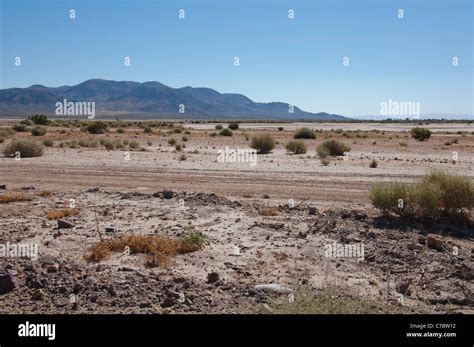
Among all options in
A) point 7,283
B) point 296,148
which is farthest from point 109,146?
point 7,283

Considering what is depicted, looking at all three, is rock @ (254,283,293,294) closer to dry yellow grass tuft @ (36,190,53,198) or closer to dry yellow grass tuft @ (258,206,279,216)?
dry yellow grass tuft @ (258,206,279,216)

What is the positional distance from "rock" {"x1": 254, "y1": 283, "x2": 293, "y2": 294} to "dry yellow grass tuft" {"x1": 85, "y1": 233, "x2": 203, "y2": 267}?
1.70 metres

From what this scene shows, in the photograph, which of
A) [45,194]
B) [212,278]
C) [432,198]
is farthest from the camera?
[45,194]

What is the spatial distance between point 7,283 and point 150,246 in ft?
7.38

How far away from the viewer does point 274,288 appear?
6.92 metres

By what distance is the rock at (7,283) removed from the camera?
699cm

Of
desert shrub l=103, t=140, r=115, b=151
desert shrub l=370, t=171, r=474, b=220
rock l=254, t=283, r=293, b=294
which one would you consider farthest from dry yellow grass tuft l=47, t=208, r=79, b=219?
desert shrub l=103, t=140, r=115, b=151

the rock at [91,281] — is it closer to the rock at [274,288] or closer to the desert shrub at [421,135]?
the rock at [274,288]

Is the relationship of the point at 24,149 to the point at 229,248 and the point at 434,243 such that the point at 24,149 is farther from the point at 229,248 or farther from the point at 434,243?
the point at 434,243

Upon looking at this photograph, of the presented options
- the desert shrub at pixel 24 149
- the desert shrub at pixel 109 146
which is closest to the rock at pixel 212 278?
the desert shrub at pixel 24 149

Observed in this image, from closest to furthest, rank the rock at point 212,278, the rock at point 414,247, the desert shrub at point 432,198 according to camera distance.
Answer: the rock at point 212,278, the rock at point 414,247, the desert shrub at point 432,198

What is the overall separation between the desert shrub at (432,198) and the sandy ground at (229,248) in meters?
0.42

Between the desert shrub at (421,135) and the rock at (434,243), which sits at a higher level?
the desert shrub at (421,135)

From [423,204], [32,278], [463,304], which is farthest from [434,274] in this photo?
[32,278]
